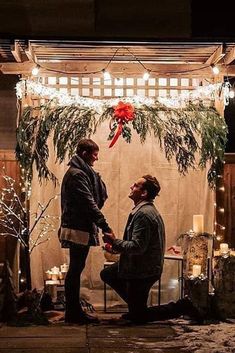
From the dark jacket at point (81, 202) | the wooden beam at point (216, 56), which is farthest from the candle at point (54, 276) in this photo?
the wooden beam at point (216, 56)

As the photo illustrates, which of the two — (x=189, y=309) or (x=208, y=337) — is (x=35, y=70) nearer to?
(x=189, y=309)

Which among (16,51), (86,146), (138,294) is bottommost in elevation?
(138,294)

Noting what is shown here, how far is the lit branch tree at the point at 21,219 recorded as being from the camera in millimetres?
9266

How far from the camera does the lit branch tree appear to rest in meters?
9.27

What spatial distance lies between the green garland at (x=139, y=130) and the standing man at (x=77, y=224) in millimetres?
950

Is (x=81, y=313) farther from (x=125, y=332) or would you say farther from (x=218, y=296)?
(x=218, y=296)

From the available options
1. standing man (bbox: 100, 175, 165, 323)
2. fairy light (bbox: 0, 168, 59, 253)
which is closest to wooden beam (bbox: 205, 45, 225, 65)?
standing man (bbox: 100, 175, 165, 323)

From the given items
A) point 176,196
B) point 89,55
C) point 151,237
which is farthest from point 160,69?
point 151,237

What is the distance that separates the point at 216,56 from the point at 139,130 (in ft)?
4.96

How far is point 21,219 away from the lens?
9320 mm

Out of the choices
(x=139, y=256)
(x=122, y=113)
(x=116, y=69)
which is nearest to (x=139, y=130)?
(x=122, y=113)

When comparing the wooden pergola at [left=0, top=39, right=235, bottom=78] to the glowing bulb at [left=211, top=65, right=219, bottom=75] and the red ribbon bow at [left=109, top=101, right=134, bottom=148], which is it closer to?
the glowing bulb at [left=211, top=65, right=219, bottom=75]

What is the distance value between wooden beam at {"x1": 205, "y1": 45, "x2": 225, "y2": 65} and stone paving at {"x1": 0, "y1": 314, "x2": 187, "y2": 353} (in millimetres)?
3688

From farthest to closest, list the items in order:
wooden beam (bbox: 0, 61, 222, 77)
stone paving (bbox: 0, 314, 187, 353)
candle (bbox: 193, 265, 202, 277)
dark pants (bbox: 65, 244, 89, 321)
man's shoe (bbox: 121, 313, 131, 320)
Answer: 1. wooden beam (bbox: 0, 61, 222, 77)
2. candle (bbox: 193, 265, 202, 277)
3. man's shoe (bbox: 121, 313, 131, 320)
4. dark pants (bbox: 65, 244, 89, 321)
5. stone paving (bbox: 0, 314, 187, 353)
